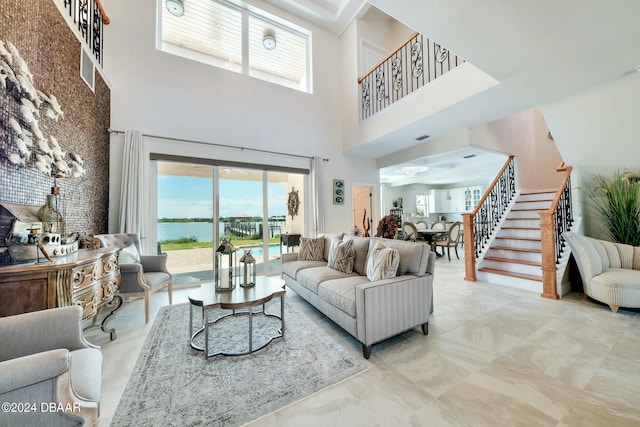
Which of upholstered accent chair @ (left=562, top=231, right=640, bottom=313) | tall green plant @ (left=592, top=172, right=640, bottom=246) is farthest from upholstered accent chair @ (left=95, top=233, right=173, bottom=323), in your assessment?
tall green plant @ (left=592, top=172, right=640, bottom=246)

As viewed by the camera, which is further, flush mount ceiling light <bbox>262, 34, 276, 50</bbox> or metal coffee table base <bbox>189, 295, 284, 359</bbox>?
flush mount ceiling light <bbox>262, 34, 276, 50</bbox>

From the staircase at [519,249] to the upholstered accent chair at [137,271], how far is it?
16.9 feet

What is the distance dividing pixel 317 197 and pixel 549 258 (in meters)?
4.06

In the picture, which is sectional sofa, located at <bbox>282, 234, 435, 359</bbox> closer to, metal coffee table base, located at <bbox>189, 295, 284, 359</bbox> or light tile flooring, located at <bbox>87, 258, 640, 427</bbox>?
light tile flooring, located at <bbox>87, 258, 640, 427</bbox>

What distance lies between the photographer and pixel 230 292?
7.63ft

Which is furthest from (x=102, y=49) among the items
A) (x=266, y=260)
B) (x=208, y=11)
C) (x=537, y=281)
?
(x=537, y=281)

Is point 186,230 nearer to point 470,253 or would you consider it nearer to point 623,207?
point 470,253

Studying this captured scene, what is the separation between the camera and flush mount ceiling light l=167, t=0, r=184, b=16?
4328mm

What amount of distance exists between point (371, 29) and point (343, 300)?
6765 millimetres

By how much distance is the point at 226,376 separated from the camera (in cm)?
→ 178

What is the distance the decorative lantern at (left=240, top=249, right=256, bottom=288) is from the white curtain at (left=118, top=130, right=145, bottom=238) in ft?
7.68

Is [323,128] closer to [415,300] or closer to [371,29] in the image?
[371,29]

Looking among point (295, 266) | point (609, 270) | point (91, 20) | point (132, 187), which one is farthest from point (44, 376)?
point (609, 270)

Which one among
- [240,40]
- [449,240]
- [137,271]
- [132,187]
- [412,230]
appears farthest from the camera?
[412,230]
